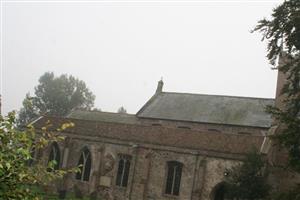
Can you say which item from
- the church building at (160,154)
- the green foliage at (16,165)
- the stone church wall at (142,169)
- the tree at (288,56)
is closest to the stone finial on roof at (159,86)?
the church building at (160,154)

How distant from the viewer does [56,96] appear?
224 ft

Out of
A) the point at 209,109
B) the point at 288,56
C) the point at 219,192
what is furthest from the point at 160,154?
the point at 288,56

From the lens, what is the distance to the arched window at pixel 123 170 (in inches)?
1092

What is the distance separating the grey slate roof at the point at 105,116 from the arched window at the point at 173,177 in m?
12.1

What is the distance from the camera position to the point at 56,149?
3122cm

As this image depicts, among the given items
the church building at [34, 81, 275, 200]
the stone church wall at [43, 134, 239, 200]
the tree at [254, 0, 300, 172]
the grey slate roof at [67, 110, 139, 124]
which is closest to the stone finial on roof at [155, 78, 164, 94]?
the grey slate roof at [67, 110, 139, 124]

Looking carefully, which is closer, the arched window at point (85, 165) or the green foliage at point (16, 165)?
the green foliage at point (16, 165)

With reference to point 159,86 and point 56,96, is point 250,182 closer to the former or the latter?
point 159,86

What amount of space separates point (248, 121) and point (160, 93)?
11750 millimetres

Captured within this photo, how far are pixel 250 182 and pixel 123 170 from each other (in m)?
10.7

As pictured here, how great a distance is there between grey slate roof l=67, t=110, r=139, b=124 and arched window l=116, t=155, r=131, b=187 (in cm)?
989

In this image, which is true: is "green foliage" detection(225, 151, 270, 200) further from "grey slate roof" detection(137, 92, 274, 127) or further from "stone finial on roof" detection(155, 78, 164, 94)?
"stone finial on roof" detection(155, 78, 164, 94)

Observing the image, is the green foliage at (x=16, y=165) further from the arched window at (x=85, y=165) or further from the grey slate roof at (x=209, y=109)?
the grey slate roof at (x=209, y=109)

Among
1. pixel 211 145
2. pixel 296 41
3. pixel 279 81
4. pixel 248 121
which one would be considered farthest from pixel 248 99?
pixel 296 41
